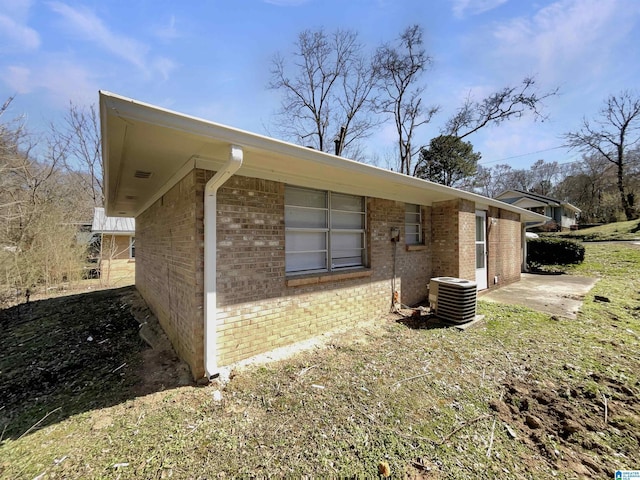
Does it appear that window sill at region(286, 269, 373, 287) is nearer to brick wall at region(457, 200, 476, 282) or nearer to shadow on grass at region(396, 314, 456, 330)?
shadow on grass at region(396, 314, 456, 330)

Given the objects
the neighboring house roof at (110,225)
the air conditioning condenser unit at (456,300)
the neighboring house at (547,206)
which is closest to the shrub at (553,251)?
the air conditioning condenser unit at (456,300)

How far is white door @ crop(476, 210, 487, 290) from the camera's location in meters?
8.00

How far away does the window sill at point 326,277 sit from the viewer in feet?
13.8

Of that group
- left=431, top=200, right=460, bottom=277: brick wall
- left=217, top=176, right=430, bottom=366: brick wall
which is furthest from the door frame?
left=217, top=176, right=430, bottom=366: brick wall

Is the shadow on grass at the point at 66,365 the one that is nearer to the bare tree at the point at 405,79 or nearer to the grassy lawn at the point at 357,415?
the grassy lawn at the point at 357,415

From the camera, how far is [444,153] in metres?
19.8

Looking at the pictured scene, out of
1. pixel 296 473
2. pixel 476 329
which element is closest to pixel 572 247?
pixel 476 329

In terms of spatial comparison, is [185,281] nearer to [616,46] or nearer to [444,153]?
[616,46]

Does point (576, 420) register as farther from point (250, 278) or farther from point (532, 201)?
point (532, 201)

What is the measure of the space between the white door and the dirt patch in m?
4.84

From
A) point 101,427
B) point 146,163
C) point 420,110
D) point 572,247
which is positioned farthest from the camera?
point 420,110

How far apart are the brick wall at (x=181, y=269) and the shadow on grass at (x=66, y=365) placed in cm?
46

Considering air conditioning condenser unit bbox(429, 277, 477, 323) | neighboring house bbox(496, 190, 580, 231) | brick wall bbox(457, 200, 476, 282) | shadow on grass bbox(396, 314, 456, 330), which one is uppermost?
neighboring house bbox(496, 190, 580, 231)

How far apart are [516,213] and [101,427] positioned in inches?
495
